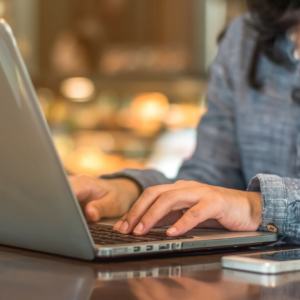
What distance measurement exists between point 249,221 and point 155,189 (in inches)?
5.1

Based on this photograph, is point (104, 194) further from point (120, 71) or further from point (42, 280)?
point (120, 71)

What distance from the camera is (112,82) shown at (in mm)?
2684

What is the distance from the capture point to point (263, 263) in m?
0.42

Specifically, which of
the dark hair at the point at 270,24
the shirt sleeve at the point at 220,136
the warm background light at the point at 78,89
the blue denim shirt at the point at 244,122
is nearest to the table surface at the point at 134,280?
the blue denim shirt at the point at 244,122

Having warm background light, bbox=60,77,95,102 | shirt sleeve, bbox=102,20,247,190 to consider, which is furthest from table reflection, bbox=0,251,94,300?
warm background light, bbox=60,77,95,102

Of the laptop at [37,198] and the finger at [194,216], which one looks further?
the finger at [194,216]

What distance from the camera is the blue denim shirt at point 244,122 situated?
958 mm

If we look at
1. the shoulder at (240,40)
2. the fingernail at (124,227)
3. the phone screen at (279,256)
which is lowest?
the fingernail at (124,227)

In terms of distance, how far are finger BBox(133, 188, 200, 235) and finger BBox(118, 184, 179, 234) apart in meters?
0.02

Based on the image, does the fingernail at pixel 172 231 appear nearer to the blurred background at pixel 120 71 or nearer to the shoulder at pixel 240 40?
the shoulder at pixel 240 40

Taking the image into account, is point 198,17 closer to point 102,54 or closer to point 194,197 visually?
point 102,54

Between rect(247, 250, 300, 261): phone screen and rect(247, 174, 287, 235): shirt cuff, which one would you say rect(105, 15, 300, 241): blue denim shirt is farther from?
rect(247, 250, 300, 261): phone screen

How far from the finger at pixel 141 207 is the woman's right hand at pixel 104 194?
6.0 inches

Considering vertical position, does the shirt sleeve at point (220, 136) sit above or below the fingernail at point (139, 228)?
below
